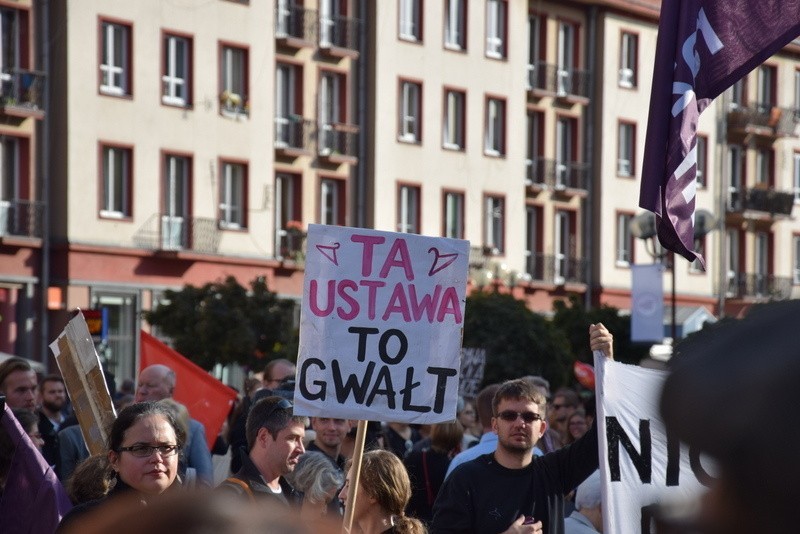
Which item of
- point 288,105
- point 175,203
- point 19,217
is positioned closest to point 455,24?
point 288,105

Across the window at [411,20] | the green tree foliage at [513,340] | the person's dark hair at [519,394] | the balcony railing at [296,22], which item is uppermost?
the window at [411,20]

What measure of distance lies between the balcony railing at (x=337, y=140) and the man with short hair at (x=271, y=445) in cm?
3082

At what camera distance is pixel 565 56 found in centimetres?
4453

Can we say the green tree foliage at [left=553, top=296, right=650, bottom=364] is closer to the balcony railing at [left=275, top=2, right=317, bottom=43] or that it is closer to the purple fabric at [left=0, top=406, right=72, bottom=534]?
the balcony railing at [left=275, top=2, right=317, bottom=43]

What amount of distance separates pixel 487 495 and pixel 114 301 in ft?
92.2

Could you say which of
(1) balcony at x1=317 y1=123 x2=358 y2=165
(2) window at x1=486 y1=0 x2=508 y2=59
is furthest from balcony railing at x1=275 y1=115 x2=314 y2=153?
(2) window at x1=486 y1=0 x2=508 y2=59

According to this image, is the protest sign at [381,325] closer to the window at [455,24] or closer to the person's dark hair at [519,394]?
the person's dark hair at [519,394]

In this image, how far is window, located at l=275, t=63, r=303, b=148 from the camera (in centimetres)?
3659

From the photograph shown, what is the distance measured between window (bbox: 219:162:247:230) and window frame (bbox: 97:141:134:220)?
259 cm

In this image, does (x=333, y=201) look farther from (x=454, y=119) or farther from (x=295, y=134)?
(x=454, y=119)

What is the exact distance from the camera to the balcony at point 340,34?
37.2 meters

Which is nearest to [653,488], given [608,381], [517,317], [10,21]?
[608,381]

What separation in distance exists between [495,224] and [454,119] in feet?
10.5

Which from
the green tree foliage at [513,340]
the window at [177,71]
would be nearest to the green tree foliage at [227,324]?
the green tree foliage at [513,340]
